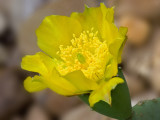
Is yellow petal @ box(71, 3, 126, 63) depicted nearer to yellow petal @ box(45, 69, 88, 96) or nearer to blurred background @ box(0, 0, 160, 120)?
yellow petal @ box(45, 69, 88, 96)

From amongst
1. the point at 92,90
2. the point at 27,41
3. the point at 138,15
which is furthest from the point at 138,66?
the point at 92,90

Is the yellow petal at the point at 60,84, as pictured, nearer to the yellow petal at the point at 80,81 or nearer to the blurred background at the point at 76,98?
the yellow petal at the point at 80,81

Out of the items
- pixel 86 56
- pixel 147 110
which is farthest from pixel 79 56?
pixel 147 110

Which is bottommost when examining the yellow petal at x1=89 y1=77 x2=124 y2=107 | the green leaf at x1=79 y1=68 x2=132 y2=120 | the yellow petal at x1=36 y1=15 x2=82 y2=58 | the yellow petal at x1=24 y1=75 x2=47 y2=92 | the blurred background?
the blurred background

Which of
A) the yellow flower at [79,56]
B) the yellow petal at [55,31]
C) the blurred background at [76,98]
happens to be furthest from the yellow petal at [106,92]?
the blurred background at [76,98]

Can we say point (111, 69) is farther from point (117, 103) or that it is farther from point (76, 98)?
point (76, 98)

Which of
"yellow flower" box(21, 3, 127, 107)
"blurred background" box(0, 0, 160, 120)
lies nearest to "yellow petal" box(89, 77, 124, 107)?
"yellow flower" box(21, 3, 127, 107)
